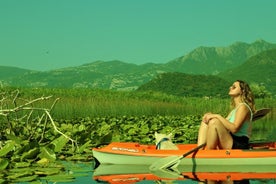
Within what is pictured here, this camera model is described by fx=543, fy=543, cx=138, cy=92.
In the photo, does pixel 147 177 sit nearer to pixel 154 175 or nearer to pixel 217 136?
pixel 154 175

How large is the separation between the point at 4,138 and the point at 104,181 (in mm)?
2969

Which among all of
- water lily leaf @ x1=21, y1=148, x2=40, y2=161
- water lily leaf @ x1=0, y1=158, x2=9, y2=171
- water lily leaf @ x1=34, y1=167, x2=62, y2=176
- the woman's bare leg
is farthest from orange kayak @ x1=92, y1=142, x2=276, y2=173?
water lily leaf @ x1=0, y1=158, x2=9, y2=171

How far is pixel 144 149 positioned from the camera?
859 centimetres

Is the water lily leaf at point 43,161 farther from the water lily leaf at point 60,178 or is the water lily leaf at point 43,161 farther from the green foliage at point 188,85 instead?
the green foliage at point 188,85

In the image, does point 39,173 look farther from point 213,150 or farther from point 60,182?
point 213,150

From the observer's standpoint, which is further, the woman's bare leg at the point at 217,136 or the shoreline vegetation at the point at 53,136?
the woman's bare leg at the point at 217,136

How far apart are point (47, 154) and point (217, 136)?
255 cm

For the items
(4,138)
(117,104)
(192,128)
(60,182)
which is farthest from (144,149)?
(117,104)

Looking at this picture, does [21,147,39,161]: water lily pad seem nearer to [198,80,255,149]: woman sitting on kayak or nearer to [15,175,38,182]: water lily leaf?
[15,175,38,182]: water lily leaf

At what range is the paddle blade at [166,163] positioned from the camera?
26.9 ft

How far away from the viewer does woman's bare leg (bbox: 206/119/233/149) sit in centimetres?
806

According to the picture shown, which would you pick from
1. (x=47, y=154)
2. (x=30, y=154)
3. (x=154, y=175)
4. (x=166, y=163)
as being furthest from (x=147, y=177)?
(x=30, y=154)

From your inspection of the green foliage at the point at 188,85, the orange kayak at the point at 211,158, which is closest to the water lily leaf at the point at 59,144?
the orange kayak at the point at 211,158

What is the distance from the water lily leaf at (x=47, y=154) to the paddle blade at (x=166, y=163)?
1.56 meters
